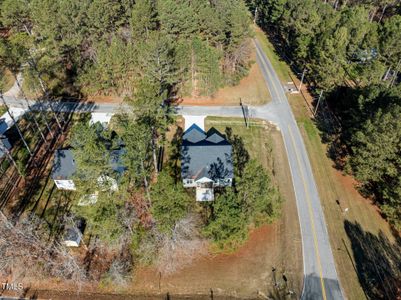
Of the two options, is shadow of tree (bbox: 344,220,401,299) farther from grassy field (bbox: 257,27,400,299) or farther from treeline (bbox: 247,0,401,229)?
treeline (bbox: 247,0,401,229)

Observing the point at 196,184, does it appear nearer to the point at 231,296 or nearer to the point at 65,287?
the point at 231,296

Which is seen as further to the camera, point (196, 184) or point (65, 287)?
point (196, 184)

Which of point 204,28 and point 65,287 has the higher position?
point 204,28

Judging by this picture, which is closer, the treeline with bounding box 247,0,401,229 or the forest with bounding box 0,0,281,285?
the forest with bounding box 0,0,281,285

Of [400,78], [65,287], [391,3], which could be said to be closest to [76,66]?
[65,287]

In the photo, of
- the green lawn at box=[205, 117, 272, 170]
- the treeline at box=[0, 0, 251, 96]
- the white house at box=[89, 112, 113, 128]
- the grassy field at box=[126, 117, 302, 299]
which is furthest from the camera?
the treeline at box=[0, 0, 251, 96]

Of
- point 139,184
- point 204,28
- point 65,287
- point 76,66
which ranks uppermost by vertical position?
point 204,28

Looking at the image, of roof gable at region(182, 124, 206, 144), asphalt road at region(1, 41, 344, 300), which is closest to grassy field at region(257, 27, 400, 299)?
asphalt road at region(1, 41, 344, 300)
